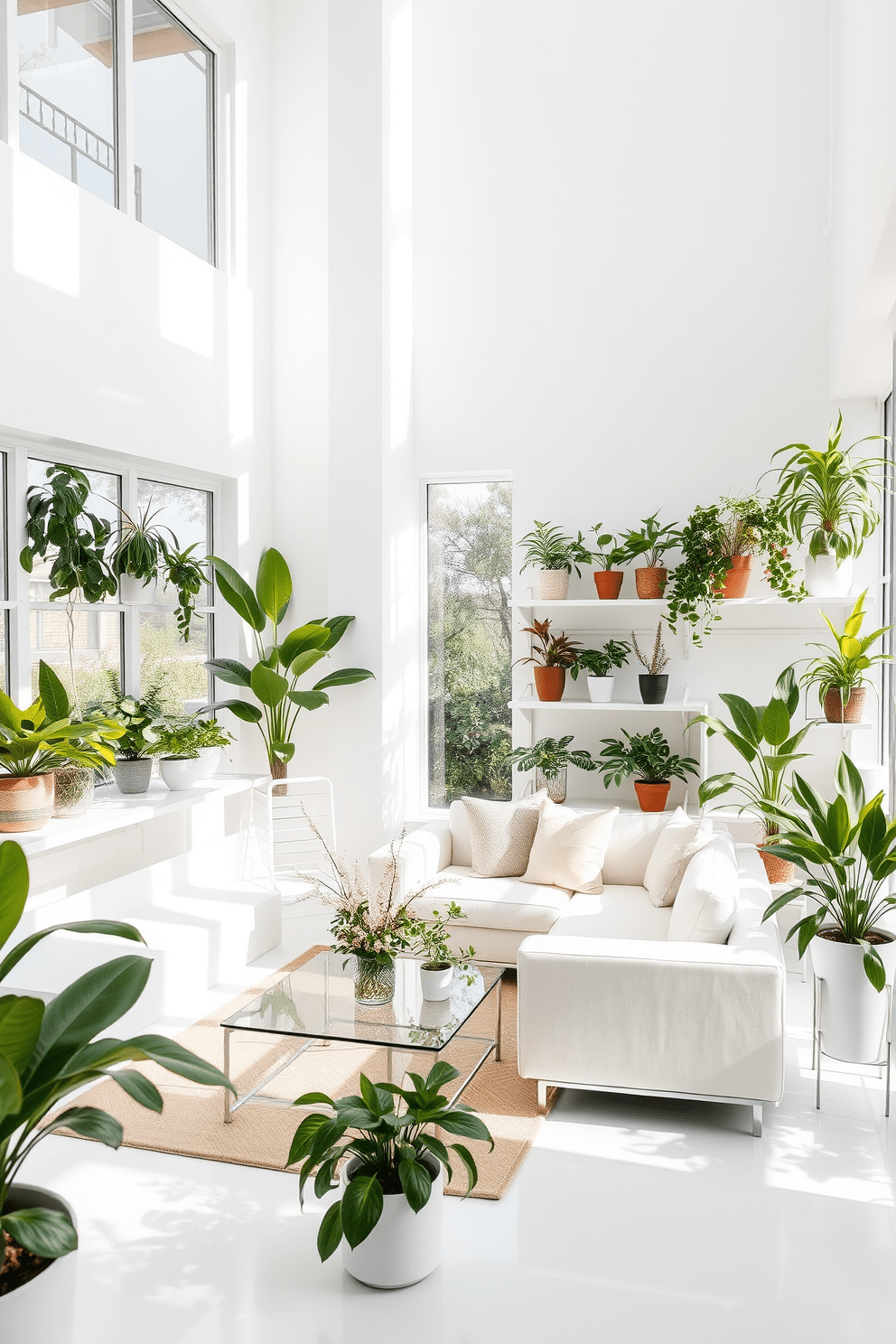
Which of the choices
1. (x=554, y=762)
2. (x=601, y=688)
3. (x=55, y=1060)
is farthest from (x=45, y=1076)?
(x=601, y=688)

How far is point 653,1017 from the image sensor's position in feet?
10.4

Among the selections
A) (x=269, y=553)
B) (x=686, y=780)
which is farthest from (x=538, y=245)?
(x=686, y=780)

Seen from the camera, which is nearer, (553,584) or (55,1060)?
(55,1060)

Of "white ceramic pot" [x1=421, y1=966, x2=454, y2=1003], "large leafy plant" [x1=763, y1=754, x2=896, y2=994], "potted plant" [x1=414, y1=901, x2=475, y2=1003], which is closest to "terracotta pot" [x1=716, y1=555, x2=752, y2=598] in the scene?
"large leafy plant" [x1=763, y1=754, x2=896, y2=994]

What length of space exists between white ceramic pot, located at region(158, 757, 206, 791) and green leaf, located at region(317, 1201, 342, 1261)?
8.58 feet

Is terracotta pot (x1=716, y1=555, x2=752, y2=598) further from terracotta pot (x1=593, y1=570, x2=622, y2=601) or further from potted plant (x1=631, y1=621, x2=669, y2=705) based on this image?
terracotta pot (x1=593, y1=570, x2=622, y2=601)

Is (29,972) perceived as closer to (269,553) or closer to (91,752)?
(91,752)

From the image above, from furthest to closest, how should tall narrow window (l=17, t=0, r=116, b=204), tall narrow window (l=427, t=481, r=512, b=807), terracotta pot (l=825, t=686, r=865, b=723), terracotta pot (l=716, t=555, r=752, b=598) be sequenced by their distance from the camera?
tall narrow window (l=427, t=481, r=512, b=807), terracotta pot (l=716, t=555, r=752, b=598), terracotta pot (l=825, t=686, r=865, b=723), tall narrow window (l=17, t=0, r=116, b=204)

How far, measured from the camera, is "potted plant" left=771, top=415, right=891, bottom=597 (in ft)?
15.6

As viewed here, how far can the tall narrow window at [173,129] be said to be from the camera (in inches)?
195

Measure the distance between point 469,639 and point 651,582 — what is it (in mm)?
1247

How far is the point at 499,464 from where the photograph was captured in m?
5.86

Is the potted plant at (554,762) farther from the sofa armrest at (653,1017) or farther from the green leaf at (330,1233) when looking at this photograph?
the green leaf at (330,1233)

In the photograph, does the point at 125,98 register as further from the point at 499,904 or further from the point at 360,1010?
the point at 360,1010
